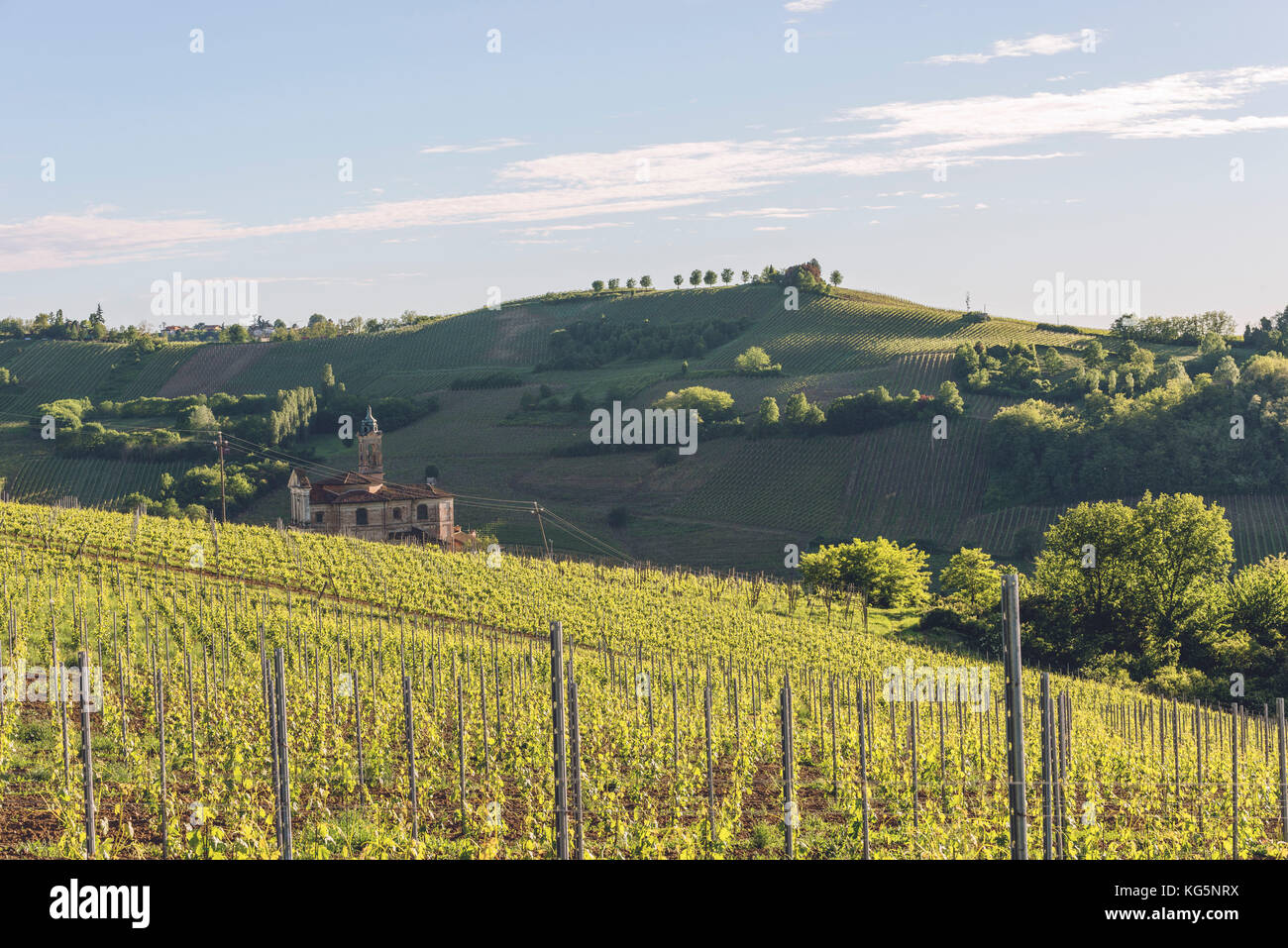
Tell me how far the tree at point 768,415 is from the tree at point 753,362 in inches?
766

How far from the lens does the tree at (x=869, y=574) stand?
52.9 metres

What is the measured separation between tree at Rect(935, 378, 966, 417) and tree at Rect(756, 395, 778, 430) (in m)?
13.1

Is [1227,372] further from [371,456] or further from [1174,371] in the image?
[371,456]

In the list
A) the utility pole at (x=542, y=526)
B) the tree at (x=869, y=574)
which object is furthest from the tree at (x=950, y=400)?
the tree at (x=869, y=574)

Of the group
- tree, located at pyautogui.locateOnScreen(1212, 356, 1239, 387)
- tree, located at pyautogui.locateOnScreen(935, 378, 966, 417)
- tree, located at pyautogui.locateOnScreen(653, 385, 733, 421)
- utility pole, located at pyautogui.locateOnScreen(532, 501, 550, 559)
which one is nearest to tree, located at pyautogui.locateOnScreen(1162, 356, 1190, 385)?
tree, located at pyautogui.locateOnScreen(1212, 356, 1239, 387)

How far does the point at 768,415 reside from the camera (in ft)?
304

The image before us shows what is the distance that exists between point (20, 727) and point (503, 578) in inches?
1011

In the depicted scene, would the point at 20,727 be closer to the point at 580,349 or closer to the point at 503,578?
the point at 503,578

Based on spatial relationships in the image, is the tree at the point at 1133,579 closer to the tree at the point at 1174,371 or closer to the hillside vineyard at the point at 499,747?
the hillside vineyard at the point at 499,747

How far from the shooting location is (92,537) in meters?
36.2

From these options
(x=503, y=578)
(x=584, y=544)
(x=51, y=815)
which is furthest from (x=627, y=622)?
(x=584, y=544)

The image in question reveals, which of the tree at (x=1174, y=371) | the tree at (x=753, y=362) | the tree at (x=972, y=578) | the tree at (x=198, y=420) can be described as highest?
the tree at (x=753, y=362)

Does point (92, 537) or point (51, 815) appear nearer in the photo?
point (51, 815)

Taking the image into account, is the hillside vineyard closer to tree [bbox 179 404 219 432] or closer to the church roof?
the church roof
